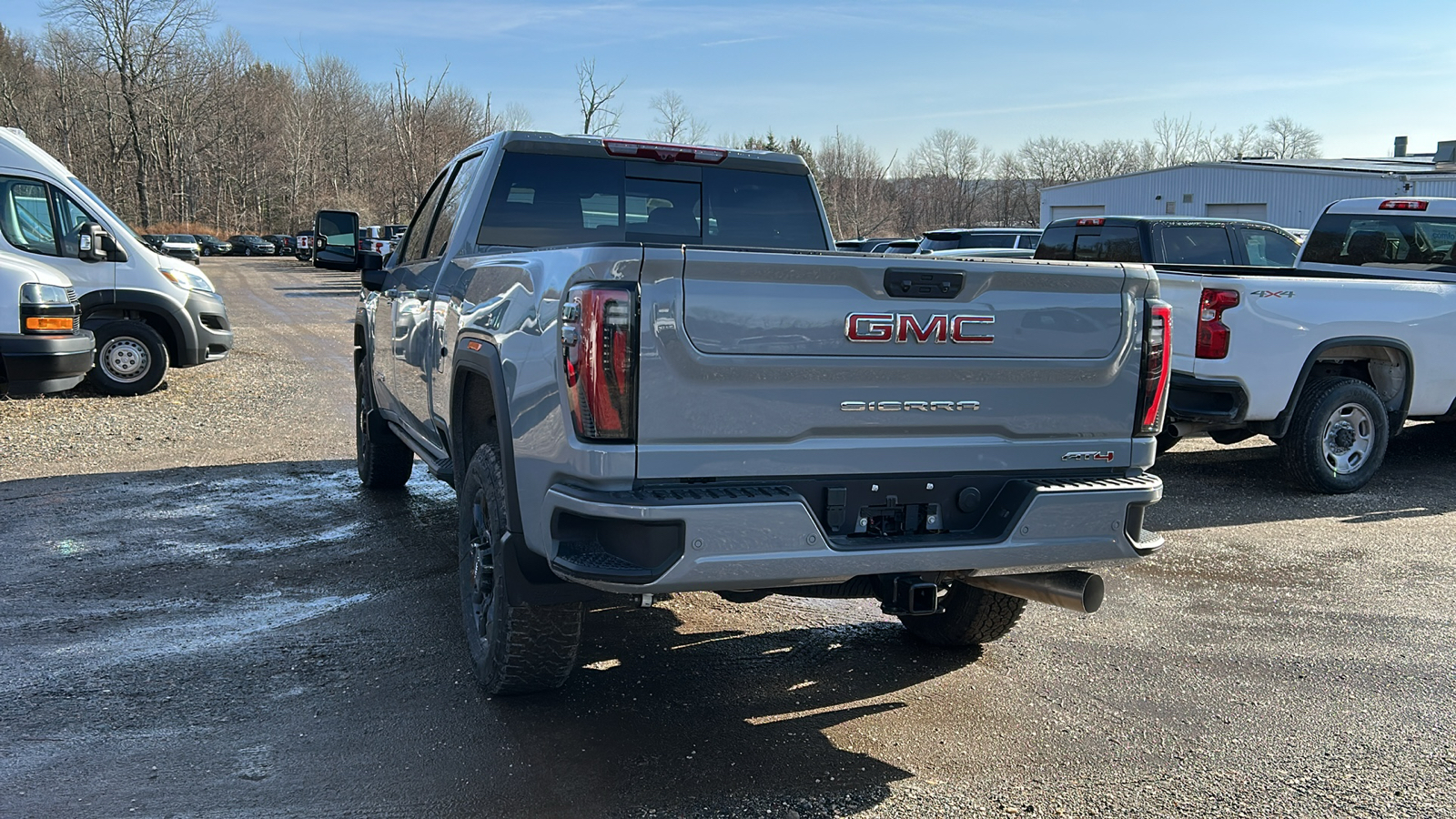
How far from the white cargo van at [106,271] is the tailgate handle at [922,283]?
35.6 feet

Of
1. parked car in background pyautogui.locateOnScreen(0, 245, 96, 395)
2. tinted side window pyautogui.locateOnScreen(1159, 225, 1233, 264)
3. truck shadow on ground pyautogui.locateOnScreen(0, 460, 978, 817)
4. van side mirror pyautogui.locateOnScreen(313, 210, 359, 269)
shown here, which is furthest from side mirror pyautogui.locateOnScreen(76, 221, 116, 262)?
tinted side window pyautogui.locateOnScreen(1159, 225, 1233, 264)

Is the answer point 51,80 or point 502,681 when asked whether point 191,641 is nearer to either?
point 502,681

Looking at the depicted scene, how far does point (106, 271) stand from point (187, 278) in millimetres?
912

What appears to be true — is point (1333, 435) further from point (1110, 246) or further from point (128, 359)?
point (128, 359)

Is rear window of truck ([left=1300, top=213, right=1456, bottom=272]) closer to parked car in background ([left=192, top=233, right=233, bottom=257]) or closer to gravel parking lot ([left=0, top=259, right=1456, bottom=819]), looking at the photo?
gravel parking lot ([left=0, top=259, right=1456, bottom=819])

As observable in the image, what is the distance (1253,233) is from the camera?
1244cm

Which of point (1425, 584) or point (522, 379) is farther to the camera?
point (1425, 584)

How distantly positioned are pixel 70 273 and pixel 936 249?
45.3 ft

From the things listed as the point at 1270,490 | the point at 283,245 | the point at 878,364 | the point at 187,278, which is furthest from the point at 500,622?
the point at 283,245

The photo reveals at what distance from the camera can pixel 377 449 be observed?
7.32m

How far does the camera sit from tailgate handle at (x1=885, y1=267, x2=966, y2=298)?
3.37 metres

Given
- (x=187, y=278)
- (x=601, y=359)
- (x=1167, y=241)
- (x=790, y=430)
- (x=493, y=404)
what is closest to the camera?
(x=601, y=359)

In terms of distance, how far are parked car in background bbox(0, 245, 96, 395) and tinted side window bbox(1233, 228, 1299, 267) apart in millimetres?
11996

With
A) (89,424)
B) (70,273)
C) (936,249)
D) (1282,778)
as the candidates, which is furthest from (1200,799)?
(936,249)
